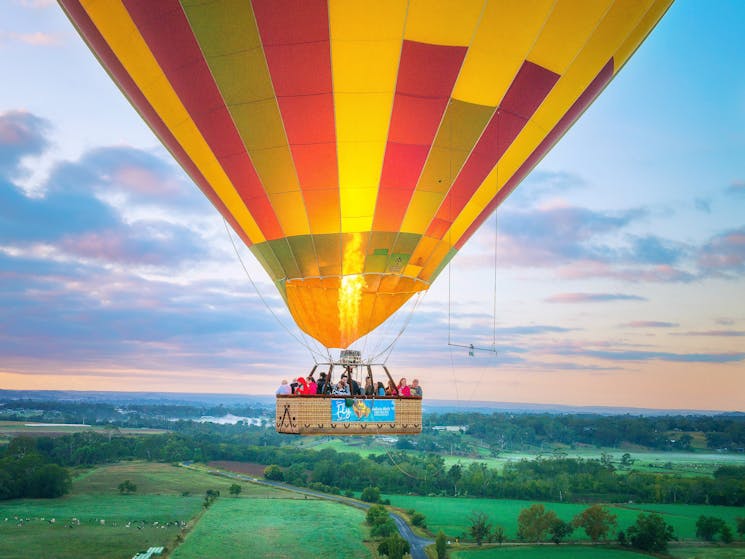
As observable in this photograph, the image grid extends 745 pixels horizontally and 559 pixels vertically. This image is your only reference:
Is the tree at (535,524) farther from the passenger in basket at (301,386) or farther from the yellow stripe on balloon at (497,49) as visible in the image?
the yellow stripe on balloon at (497,49)

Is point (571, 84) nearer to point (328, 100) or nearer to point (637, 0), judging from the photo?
point (637, 0)

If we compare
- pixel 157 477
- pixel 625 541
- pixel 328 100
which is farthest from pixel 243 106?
pixel 157 477

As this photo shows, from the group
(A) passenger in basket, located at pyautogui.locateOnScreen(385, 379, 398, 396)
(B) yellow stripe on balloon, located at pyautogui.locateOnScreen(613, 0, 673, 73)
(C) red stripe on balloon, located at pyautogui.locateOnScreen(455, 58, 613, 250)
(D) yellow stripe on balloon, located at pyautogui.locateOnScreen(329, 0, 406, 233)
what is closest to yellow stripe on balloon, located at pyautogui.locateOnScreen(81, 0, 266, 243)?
(D) yellow stripe on balloon, located at pyautogui.locateOnScreen(329, 0, 406, 233)

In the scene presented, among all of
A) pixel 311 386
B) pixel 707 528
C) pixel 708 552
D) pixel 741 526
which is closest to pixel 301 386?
pixel 311 386

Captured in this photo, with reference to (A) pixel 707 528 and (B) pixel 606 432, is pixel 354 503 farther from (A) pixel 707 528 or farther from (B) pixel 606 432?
(B) pixel 606 432

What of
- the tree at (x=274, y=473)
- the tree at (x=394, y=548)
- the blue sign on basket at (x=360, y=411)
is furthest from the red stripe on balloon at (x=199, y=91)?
the tree at (x=274, y=473)

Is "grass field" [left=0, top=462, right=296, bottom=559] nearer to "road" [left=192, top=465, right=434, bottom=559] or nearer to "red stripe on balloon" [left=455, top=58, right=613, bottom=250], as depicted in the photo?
"road" [left=192, top=465, right=434, bottom=559]
